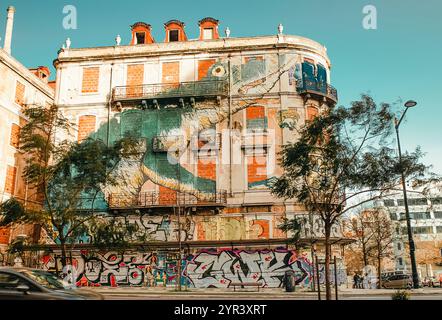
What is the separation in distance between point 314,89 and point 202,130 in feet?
29.3

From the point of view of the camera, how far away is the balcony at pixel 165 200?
28531mm

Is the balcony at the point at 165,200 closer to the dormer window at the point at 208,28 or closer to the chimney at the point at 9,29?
the dormer window at the point at 208,28

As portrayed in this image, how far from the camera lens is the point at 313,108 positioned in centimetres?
3072

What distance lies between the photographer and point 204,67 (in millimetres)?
31844

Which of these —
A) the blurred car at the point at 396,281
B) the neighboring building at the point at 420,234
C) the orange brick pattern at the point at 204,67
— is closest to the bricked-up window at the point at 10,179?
the orange brick pattern at the point at 204,67

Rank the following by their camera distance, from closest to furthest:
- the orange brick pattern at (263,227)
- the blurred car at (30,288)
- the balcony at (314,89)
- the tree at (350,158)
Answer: the blurred car at (30,288)
the tree at (350,158)
the orange brick pattern at (263,227)
the balcony at (314,89)

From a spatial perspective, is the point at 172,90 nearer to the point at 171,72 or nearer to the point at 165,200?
the point at 171,72

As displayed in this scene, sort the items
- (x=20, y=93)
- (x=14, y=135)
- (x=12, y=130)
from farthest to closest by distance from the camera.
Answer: (x=20, y=93), (x=14, y=135), (x=12, y=130)

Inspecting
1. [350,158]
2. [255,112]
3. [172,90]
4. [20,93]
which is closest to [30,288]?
[350,158]

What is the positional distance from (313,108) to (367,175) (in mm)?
15326

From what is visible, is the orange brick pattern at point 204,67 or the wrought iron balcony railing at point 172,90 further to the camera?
the orange brick pattern at point 204,67

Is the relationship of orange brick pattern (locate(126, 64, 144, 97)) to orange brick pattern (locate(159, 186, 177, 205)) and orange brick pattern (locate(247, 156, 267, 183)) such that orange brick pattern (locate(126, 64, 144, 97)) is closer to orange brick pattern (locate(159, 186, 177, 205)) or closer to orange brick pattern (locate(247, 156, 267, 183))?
orange brick pattern (locate(159, 186, 177, 205))

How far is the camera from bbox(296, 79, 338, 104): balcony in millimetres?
30359

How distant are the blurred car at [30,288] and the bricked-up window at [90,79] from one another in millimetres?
26146
